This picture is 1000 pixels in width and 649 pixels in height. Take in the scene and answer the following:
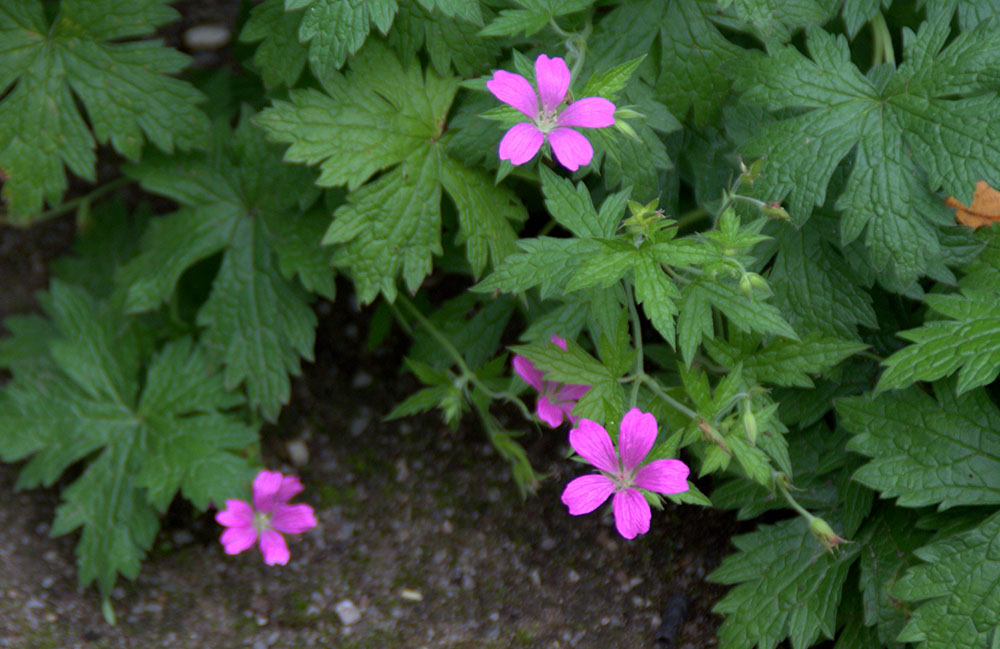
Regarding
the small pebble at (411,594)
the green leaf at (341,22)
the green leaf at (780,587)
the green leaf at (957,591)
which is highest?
the green leaf at (341,22)

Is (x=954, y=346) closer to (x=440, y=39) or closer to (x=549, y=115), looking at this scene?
(x=549, y=115)

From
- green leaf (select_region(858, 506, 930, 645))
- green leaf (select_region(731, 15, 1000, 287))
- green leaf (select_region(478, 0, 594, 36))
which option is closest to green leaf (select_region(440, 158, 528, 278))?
green leaf (select_region(478, 0, 594, 36))

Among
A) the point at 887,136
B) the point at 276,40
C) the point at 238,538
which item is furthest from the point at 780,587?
the point at 276,40

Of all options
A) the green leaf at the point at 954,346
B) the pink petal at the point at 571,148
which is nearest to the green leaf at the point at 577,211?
the pink petal at the point at 571,148

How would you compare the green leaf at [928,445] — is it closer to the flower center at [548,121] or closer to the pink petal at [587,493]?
the pink petal at [587,493]

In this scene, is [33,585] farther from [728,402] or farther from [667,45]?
[667,45]

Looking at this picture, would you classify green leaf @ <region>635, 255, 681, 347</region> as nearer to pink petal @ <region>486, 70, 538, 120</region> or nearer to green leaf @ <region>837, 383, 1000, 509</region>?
pink petal @ <region>486, 70, 538, 120</region>

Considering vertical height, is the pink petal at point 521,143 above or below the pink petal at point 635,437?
above
